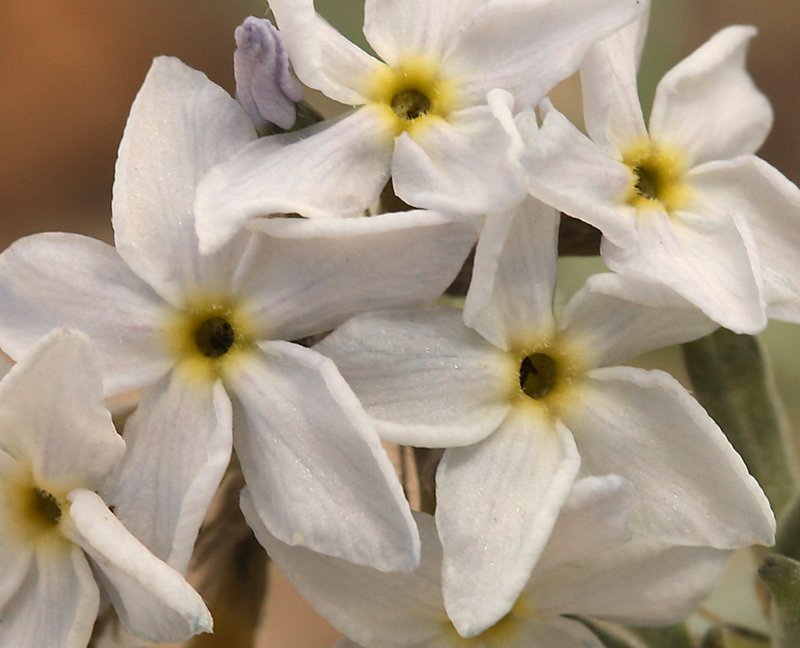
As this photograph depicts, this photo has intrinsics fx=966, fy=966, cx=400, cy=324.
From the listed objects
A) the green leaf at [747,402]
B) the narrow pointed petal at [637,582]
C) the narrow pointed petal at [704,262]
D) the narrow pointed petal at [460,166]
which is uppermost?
the narrow pointed petal at [460,166]

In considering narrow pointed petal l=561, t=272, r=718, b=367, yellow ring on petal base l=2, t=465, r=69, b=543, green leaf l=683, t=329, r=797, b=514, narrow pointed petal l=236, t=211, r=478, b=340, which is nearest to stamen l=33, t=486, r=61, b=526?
yellow ring on petal base l=2, t=465, r=69, b=543

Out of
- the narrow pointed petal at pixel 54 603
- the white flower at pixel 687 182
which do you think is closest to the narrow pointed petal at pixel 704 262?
the white flower at pixel 687 182

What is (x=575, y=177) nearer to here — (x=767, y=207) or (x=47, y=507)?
(x=767, y=207)

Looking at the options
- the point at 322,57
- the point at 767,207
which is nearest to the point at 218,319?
the point at 322,57

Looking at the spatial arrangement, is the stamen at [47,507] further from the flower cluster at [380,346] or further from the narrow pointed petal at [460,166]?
the narrow pointed petal at [460,166]

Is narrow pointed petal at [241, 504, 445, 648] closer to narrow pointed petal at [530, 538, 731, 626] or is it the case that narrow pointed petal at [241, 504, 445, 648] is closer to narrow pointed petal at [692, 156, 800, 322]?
narrow pointed petal at [530, 538, 731, 626]

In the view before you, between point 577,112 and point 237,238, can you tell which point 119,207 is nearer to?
point 237,238
